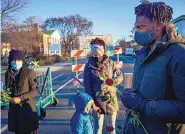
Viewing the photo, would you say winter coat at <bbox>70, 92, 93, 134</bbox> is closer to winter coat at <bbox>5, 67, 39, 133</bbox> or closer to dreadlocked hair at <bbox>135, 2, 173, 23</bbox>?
winter coat at <bbox>5, 67, 39, 133</bbox>

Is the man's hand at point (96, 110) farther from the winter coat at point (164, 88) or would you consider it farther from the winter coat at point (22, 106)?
the winter coat at point (164, 88)

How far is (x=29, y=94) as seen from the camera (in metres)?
4.17

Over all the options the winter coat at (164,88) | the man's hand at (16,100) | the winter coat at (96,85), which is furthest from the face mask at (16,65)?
the winter coat at (164,88)

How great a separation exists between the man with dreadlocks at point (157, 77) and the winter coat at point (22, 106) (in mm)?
2400

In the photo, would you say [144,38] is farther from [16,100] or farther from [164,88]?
[16,100]

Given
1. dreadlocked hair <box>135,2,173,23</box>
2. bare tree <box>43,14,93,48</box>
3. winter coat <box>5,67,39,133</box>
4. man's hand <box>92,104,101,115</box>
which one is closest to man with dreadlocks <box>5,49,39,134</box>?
winter coat <box>5,67,39,133</box>

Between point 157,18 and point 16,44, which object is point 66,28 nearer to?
point 16,44

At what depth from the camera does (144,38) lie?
2.06 meters

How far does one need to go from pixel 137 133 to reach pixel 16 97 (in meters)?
2.56

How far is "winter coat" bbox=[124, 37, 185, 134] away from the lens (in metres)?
1.81

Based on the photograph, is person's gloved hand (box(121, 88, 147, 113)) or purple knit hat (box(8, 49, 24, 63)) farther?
purple knit hat (box(8, 49, 24, 63))

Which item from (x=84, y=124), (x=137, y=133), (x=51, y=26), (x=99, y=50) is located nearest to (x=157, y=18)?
(x=137, y=133)

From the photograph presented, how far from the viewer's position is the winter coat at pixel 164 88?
5.93 feet

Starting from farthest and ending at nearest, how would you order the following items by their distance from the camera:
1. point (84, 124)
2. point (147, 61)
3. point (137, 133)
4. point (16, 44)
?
point (16, 44)
point (84, 124)
point (137, 133)
point (147, 61)
